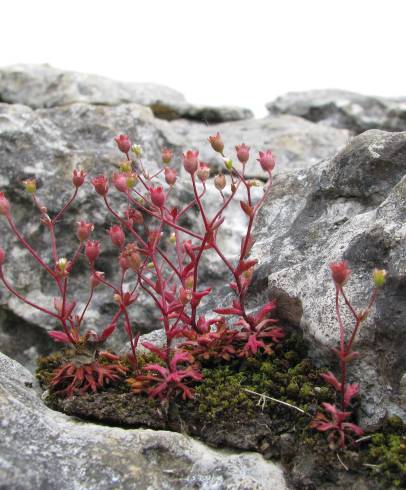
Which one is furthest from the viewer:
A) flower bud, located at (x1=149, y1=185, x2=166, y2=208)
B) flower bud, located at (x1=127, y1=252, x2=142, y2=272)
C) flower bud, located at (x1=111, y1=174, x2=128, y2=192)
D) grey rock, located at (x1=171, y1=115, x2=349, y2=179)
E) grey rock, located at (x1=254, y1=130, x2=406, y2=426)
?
grey rock, located at (x1=171, y1=115, x2=349, y2=179)

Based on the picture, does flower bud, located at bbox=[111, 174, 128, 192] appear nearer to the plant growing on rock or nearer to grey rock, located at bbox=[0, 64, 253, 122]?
the plant growing on rock

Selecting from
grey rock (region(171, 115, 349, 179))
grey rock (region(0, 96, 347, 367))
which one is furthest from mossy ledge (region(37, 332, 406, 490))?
grey rock (region(171, 115, 349, 179))

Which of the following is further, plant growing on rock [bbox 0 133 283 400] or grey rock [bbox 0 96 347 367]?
grey rock [bbox 0 96 347 367]

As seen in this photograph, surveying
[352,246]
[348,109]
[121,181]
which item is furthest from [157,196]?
[348,109]

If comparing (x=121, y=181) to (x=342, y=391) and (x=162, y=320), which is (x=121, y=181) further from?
(x=342, y=391)

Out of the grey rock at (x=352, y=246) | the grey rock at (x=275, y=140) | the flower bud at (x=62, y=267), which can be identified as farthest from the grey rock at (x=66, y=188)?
the flower bud at (x=62, y=267)

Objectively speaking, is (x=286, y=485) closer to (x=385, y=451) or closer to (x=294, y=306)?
(x=385, y=451)
